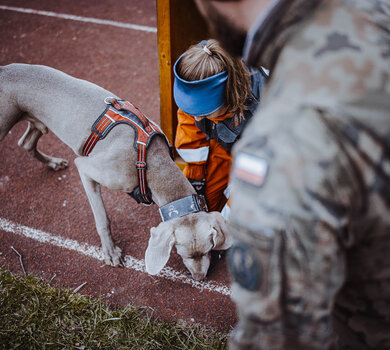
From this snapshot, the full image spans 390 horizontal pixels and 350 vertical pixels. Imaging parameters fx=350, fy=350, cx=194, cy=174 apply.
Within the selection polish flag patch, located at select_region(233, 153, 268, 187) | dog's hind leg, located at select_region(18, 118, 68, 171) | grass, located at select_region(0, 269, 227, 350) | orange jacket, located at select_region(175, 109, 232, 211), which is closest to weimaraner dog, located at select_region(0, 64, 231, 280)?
dog's hind leg, located at select_region(18, 118, 68, 171)

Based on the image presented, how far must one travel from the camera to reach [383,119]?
38.1 inches

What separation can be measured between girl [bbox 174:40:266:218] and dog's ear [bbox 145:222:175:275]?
Answer: 27.8 inches

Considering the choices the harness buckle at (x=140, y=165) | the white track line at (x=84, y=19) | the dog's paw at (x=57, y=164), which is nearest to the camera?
the harness buckle at (x=140, y=165)

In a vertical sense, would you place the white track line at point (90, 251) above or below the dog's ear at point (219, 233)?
below

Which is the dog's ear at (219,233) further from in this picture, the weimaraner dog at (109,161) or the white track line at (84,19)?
the white track line at (84,19)

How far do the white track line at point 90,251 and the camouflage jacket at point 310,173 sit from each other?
241 centimetres

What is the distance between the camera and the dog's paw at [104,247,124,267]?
3.61 m

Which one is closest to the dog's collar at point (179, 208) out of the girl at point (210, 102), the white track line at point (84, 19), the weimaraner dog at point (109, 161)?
the weimaraner dog at point (109, 161)

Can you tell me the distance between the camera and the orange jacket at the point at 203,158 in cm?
351

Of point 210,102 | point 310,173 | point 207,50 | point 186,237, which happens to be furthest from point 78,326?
point 310,173

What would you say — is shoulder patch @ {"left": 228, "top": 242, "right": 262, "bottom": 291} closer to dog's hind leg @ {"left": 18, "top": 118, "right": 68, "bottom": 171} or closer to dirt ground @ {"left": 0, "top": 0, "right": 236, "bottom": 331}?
dirt ground @ {"left": 0, "top": 0, "right": 236, "bottom": 331}

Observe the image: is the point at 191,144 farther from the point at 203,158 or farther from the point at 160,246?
the point at 160,246

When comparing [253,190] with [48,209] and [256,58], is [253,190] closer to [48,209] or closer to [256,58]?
[256,58]

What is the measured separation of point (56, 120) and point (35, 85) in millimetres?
409
